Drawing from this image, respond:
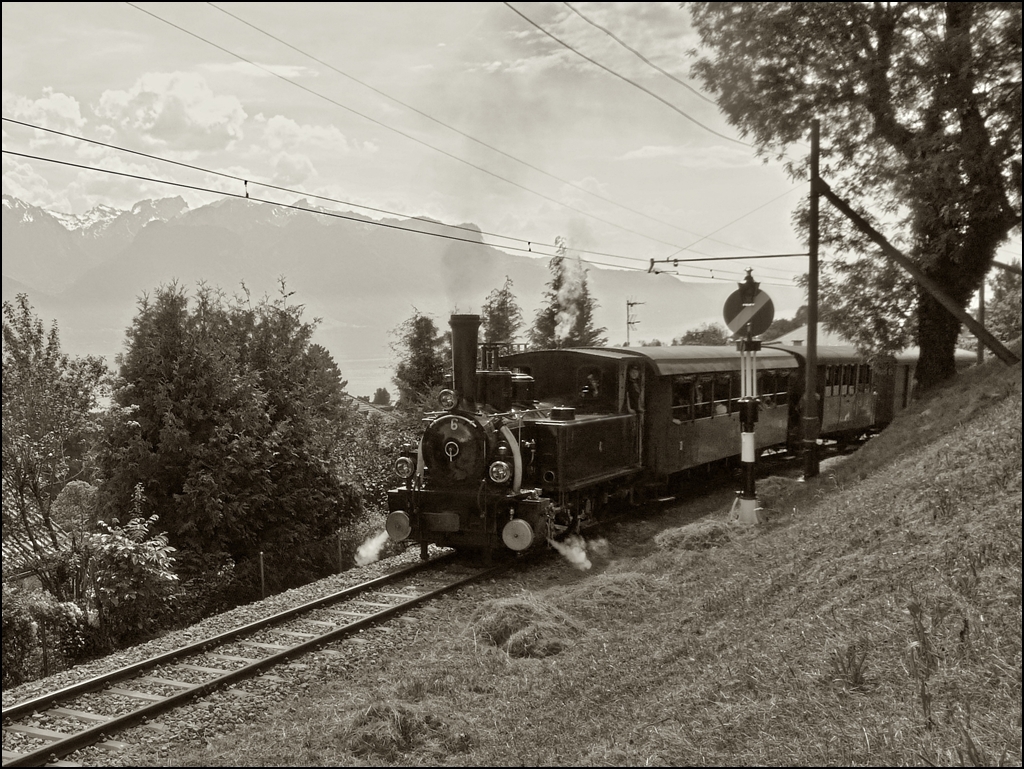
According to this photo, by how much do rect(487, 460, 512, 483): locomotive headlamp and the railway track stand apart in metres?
1.16

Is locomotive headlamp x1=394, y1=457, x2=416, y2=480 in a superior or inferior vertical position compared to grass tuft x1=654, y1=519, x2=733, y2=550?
superior

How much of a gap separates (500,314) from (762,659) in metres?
22.7

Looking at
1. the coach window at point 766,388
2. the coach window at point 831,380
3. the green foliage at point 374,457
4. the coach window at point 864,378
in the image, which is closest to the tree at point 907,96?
the coach window at point 766,388

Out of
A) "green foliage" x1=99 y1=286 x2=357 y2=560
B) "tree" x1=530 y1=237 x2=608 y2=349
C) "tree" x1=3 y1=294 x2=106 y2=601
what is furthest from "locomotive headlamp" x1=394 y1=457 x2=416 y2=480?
"tree" x1=530 y1=237 x2=608 y2=349

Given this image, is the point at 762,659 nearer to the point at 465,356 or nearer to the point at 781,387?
the point at 465,356

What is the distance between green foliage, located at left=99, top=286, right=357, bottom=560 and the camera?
1659 cm

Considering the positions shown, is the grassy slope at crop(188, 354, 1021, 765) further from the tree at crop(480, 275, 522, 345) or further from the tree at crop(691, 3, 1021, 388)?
the tree at crop(480, 275, 522, 345)

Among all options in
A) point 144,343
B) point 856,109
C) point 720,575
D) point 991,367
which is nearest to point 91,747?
point 720,575

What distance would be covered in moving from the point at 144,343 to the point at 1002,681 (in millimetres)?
17579

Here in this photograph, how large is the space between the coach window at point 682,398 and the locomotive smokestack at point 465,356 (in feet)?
12.2

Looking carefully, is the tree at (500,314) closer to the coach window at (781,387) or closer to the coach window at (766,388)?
the coach window at (781,387)

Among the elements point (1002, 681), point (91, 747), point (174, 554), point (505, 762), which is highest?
point (1002, 681)

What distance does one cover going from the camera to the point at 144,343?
1755 centimetres

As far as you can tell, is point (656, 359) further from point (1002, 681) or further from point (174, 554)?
point (174, 554)
